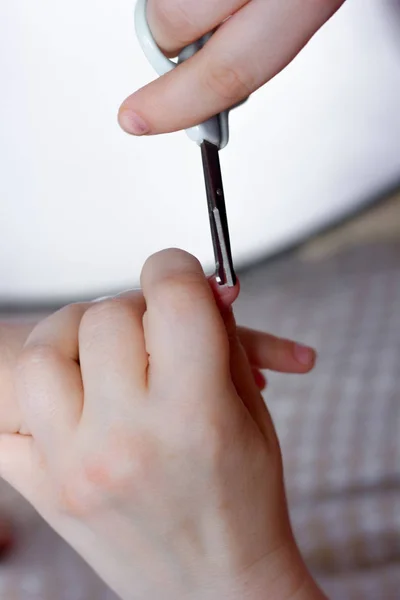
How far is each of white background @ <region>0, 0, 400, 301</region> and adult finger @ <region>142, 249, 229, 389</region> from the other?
39 cm

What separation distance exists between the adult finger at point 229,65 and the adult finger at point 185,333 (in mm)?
73

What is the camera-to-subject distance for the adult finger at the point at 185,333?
33 centimetres

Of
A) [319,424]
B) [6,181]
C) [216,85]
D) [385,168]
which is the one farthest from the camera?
[385,168]

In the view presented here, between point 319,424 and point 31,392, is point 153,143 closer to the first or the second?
point 319,424

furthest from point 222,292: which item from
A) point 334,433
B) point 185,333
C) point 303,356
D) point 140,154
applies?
point 140,154

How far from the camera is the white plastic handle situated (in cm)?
35

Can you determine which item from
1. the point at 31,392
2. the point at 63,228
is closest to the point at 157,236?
the point at 63,228

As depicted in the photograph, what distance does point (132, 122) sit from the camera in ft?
1.16

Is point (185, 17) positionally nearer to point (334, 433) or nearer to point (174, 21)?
point (174, 21)

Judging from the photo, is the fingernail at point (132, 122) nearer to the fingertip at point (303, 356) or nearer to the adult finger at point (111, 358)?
the adult finger at point (111, 358)

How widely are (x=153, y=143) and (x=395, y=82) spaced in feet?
0.85

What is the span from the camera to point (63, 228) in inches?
30.1

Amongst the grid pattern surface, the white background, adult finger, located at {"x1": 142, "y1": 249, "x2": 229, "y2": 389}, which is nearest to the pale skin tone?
adult finger, located at {"x1": 142, "y1": 249, "x2": 229, "y2": 389}

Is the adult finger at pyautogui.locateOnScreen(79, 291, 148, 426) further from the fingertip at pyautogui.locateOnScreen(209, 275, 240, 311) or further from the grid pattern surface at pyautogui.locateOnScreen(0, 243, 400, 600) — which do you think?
the grid pattern surface at pyautogui.locateOnScreen(0, 243, 400, 600)
